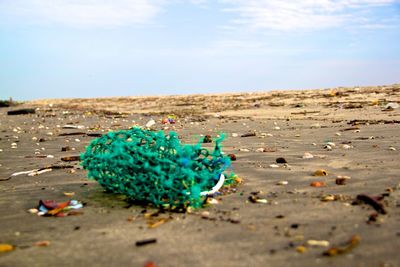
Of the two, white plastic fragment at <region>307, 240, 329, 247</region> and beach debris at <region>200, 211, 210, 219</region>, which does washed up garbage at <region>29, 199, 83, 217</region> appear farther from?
white plastic fragment at <region>307, 240, 329, 247</region>

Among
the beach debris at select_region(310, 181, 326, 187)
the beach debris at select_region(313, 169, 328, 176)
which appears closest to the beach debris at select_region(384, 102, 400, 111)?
the beach debris at select_region(313, 169, 328, 176)

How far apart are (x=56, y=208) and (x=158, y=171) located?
0.91m

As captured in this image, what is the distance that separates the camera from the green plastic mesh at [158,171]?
345 centimetres

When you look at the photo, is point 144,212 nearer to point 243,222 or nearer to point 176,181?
point 176,181

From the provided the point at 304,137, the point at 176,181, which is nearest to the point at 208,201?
the point at 176,181

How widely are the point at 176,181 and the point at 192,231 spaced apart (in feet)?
1.61

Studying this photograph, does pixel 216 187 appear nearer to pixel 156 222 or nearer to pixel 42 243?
pixel 156 222

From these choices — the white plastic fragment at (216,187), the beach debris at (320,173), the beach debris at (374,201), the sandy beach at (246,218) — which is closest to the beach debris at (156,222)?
the sandy beach at (246,218)

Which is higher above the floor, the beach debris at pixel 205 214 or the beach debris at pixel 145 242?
the beach debris at pixel 205 214

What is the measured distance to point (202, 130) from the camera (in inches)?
390

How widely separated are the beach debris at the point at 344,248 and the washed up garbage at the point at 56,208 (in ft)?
6.47

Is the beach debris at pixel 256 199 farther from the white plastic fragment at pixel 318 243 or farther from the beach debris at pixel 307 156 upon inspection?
the beach debris at pixel 307 156

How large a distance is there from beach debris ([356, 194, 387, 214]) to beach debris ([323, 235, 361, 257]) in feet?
1.94

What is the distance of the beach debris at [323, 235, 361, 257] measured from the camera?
2.53m
